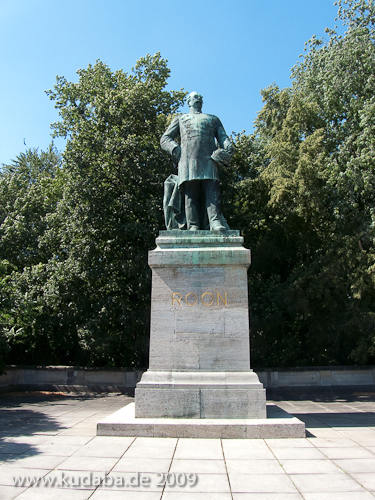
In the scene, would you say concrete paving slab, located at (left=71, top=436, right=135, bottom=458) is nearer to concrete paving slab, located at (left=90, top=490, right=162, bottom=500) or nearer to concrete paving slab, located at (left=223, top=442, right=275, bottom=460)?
concrete paving slab, located at (left=90, top=490, right=162, bottom=500)

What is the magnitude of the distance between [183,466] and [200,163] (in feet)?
18.7

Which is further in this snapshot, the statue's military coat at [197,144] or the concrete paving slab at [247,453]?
the statue's military coat at [197,144]

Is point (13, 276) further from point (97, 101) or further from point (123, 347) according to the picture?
point (97, 101)

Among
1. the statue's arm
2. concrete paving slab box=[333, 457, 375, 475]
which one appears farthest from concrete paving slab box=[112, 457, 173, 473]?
the statue's arm

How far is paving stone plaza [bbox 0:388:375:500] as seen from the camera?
424 centimetres

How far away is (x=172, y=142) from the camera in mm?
8867

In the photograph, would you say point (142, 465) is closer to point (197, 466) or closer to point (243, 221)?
point (197, 466)

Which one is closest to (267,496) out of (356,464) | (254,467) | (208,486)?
(208,486)

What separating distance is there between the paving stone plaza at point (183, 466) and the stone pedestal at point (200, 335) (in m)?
0.73

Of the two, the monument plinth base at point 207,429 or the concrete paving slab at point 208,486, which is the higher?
the monument plinth base at point 207,429

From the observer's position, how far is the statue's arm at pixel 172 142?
877cm

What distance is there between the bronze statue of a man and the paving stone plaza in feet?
13.8

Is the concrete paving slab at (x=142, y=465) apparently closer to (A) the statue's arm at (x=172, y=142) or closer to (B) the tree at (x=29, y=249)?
(A) the statue's arm at (x=172, y=142)

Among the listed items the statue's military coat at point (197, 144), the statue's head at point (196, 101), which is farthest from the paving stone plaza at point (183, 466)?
the statue's head at point (196, 101)
